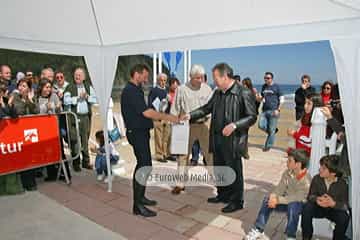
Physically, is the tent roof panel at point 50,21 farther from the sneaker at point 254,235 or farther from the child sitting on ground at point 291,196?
the sneaker at point 254,235

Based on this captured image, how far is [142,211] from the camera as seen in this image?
314 cm

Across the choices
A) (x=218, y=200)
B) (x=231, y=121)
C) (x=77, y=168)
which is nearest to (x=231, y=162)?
(x=231, y=121)

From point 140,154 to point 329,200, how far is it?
5.68 feet

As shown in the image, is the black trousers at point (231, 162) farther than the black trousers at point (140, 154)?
Yes

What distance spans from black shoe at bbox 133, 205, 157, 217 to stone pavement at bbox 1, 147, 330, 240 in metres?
0.06

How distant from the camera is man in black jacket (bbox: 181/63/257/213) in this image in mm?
3104

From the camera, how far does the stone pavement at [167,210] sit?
9.16ft

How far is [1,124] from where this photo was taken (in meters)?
3.48

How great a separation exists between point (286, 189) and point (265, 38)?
50.8 inches

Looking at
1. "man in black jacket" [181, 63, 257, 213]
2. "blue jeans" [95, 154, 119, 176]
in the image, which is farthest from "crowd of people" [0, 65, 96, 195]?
"man in black jacket" [181, 63, 257, 213]

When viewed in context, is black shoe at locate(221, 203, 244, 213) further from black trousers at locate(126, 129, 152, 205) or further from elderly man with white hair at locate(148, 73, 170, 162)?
elderly man with white hair at locate(148, 73, 170, 162)

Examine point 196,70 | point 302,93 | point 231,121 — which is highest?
point 196,70

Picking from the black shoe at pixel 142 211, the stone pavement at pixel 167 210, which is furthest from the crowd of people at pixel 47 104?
the black shoe at pixel 142 211

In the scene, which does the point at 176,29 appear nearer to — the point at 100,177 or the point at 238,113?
the point at 238,113
